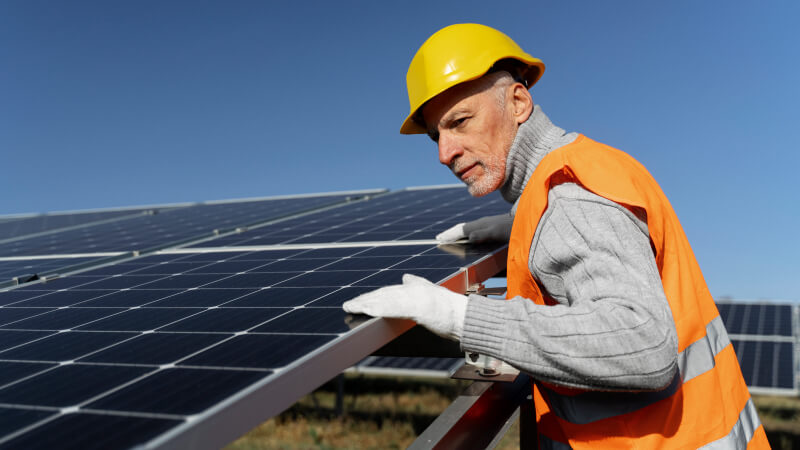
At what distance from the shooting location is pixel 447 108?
137 inches

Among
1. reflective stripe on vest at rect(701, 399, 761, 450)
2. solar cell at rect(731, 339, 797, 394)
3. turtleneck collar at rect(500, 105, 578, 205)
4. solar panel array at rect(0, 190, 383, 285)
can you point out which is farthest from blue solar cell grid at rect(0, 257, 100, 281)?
solar cell at rect(731, 339, 797, 394)

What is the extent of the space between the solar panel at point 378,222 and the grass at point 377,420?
8.36 m

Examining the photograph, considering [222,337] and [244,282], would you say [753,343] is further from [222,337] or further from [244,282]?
[222,337]

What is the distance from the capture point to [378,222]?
707cm

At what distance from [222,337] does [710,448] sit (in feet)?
7.42

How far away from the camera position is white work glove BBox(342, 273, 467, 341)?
109 inches

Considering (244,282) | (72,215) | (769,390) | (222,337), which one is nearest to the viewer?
(222,337)

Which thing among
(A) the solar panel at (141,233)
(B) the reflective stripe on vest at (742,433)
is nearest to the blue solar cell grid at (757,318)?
(A) the solar panel at (141,233)

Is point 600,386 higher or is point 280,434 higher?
point 600,386

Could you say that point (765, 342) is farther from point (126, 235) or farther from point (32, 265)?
point (32, 265)

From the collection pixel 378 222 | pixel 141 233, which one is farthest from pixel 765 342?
pixel 141 233

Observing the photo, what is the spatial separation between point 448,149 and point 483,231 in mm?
1549

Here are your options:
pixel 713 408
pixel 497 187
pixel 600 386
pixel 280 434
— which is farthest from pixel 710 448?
pixel 280 434

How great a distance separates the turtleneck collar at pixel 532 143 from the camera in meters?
3.34
